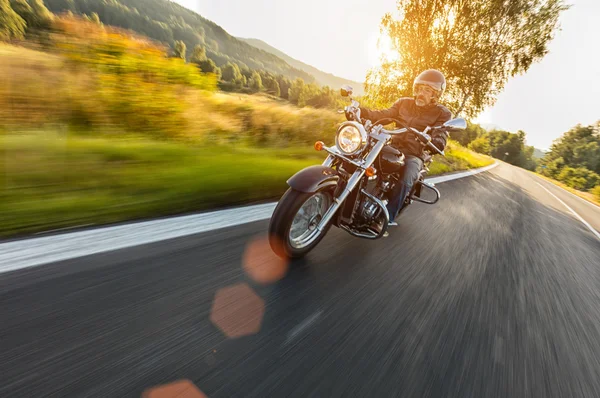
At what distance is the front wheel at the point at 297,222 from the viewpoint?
243 centimetres

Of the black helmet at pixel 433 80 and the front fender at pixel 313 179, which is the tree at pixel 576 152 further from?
the front fender at pixel 313 179

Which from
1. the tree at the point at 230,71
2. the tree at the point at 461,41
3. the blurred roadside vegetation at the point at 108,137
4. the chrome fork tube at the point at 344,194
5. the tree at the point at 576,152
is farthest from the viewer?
the tree at the point at 230,71

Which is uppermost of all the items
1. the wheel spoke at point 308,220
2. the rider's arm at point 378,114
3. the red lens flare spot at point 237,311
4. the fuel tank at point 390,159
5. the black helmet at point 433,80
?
the black helmet at point 433,80

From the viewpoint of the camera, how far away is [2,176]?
9.22 ft

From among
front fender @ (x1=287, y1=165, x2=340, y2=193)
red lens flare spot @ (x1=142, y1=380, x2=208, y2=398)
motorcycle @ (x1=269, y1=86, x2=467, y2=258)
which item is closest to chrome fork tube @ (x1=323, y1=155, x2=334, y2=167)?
motorcycle @ (x1=269, y1=86, x2=467, y2=258)

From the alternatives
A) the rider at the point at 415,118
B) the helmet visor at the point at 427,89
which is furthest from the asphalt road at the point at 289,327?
the helmet visor at the point at 427,89

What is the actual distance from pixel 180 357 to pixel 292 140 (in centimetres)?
728

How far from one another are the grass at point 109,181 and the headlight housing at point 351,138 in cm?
170

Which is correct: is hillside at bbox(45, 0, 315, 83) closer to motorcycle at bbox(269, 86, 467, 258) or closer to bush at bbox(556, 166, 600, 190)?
bush at bbox(556, 166, 600, 190)

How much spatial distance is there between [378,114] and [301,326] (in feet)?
8.28

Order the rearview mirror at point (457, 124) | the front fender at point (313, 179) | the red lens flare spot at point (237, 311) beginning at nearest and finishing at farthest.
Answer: the red lens flare spot at point (237, 311) < the front fender at point (313, 179) < the rearview mirror at point (457, 124)

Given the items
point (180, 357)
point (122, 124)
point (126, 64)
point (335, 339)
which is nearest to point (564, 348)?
point (335, 339)

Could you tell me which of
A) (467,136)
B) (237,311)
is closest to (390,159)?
(237,311)

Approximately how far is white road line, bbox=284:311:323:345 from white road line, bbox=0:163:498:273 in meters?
1.34
